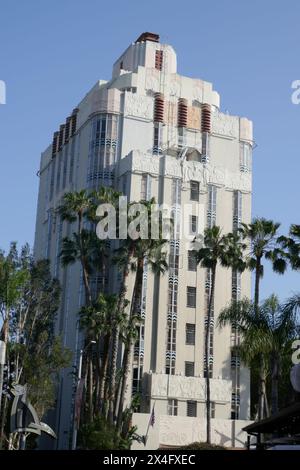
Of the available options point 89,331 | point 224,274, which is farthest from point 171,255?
point 89,331

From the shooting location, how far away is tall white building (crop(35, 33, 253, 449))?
212 feet

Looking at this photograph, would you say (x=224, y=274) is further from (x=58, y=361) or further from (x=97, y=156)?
(x=58, y=361)

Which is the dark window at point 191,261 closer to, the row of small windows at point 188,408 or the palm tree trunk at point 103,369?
the row of small windows at point 188,408

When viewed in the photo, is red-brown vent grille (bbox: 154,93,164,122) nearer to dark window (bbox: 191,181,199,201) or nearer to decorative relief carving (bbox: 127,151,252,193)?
decorative relief carving (bbox: 127,151,252,193)

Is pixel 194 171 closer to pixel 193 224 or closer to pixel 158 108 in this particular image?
pixel 193 224

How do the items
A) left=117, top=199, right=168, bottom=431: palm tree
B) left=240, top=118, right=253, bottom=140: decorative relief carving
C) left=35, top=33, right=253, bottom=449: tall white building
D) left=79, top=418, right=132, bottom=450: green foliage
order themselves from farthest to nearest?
left=240, top=118, right=253, bottom=140: decorative relief carving → left=35, top=33, right=253, bottom=449: tall white building → left=117, top=199, right=168, bottom=431: palm tree → left=79, top=418, right=132, bottom=450: green foliage

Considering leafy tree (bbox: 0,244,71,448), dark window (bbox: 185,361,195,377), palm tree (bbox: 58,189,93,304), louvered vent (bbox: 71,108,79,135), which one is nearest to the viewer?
leafy tree (bbox: 0,244,71,448)

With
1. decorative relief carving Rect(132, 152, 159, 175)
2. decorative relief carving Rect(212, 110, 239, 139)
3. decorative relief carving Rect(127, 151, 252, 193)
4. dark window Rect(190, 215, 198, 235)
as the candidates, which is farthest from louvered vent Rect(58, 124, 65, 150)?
dark window Rect(190, 215, 198, 235)

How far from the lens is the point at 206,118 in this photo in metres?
77.2

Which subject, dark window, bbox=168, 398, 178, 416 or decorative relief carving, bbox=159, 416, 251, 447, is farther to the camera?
dark window, bbox=168, 398, 178, 416

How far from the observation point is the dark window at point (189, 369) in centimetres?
6631

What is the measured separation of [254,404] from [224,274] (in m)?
14.4

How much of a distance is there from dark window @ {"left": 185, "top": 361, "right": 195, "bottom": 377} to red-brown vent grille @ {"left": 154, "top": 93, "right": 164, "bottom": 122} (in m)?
24.8

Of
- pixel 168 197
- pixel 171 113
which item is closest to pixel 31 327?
pixel 168 197
